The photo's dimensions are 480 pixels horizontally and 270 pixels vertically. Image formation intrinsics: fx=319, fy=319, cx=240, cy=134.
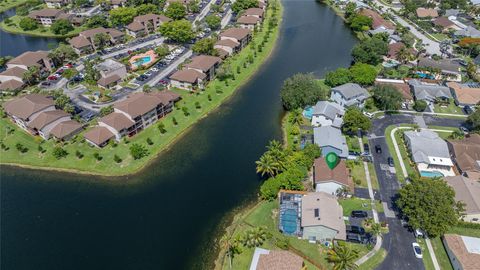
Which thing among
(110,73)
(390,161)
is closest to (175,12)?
(110,73)

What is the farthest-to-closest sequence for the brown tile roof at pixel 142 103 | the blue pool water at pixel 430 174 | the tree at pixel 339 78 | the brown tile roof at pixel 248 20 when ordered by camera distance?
the brown tile roof at pixel 248 20
the tree at pixel 339 78
the brown tile roof at pixel 142 103
the blue pool water at pixel 430 174

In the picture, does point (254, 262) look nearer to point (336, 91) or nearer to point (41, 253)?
point (41, 253)

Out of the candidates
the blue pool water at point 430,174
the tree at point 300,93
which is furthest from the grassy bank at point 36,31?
the blue pool water at point 430,174

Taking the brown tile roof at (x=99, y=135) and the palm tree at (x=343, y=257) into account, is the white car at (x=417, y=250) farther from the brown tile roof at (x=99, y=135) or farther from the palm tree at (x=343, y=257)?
the brown tile roof at (x=99, y=135)

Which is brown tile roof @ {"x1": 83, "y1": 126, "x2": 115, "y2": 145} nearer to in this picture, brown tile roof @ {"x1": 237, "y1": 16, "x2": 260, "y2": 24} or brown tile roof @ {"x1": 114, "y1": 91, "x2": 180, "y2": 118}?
brown tile roof @ {"x1": 114, "y1": 91, "x2": 180, "y2": 118}

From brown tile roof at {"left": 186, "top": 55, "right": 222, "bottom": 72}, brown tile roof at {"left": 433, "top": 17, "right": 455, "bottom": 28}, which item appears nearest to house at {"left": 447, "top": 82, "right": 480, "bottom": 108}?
brown tile roof at {"left": 433, "top": 17, "right": 455, "bottom": 28}

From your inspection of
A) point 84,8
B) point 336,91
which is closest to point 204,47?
point 336,91

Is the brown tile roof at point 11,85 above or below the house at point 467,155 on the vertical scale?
below
